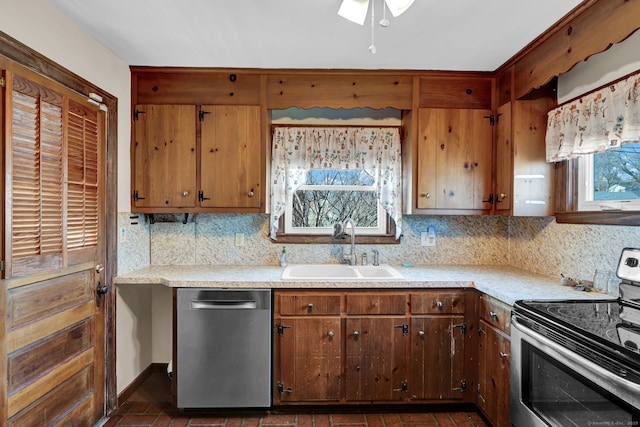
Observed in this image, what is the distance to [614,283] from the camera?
191 cm

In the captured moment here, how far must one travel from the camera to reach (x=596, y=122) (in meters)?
1.89

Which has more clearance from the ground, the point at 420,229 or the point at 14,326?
the point at 420,229

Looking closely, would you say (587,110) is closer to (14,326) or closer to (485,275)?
(485,275)

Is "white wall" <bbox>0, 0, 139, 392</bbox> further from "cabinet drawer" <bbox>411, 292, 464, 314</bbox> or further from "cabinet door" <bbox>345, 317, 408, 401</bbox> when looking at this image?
"cabinet drawer" <bbox>411, 292, 464, 314</bbox>

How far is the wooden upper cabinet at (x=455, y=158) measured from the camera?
2.54 meters

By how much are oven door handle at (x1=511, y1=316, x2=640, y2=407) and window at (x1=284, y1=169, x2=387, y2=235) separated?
144 centimetres

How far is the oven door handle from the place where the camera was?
3.70ft

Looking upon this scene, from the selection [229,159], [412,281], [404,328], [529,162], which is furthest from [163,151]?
[529,162]

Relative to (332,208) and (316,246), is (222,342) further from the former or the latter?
(332,208)

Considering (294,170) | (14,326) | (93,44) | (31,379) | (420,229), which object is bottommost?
(31,379)

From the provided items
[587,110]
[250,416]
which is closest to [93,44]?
[250,416]

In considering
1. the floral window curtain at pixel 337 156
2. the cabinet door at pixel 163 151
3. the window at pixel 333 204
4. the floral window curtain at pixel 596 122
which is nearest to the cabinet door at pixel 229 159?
the cabinet door at pixel 163 151

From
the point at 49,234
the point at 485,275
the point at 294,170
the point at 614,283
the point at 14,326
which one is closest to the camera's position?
the point at 14,326

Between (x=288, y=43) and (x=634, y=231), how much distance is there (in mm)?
2208
